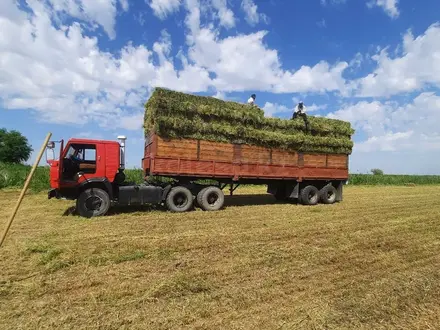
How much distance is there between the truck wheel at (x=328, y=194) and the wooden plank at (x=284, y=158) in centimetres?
206

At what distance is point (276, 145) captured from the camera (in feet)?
42.5

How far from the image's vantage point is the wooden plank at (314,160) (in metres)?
13.8

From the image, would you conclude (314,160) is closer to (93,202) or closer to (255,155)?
(255,155)

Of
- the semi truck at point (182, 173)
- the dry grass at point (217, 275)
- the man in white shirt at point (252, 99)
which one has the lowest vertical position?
the dry grass at point (217, 275)

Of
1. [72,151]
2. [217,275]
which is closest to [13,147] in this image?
[72,151]

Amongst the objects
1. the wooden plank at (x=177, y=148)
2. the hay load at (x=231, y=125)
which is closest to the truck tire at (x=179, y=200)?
the wooden plank at (x=177, y=148)

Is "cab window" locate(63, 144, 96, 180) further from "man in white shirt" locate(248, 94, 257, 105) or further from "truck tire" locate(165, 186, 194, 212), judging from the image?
"man in white shirt" locate(248, 94, 257, 105)

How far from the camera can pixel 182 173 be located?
11047 mm

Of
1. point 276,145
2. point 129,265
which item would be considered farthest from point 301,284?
point 276,145

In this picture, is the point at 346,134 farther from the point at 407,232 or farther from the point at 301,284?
the point at 301,284

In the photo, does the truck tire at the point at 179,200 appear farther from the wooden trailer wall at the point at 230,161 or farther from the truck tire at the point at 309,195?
the truck tire at the point at 309,195

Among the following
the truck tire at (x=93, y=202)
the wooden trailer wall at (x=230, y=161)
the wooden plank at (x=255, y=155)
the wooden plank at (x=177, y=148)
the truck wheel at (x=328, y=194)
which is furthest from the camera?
the truck wheel at (x=328, y=194)

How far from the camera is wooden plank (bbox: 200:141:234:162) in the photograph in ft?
37.4

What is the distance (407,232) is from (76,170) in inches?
355
